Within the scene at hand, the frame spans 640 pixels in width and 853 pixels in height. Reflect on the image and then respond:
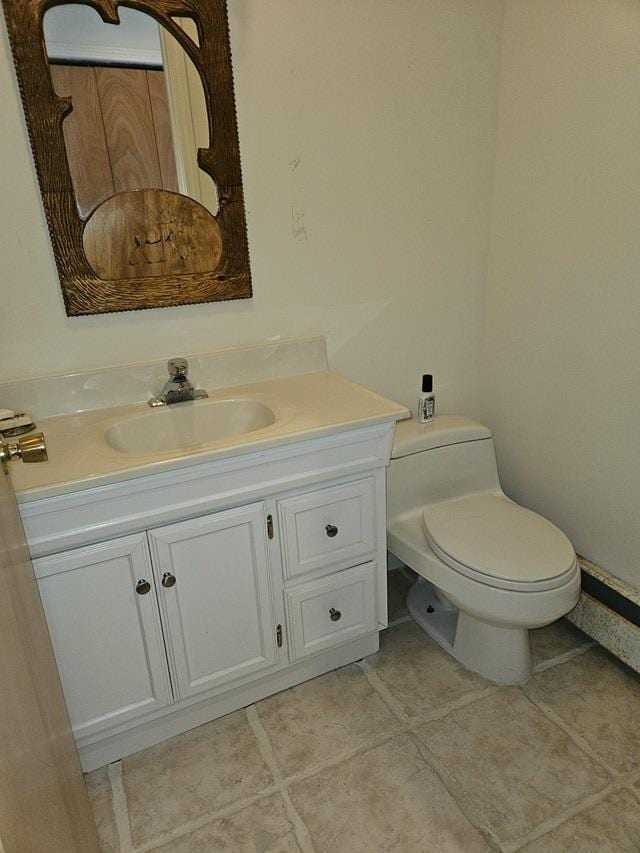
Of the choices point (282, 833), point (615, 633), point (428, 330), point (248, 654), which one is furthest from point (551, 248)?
point (282, 833)

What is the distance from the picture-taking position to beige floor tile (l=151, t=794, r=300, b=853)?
4.06 ft

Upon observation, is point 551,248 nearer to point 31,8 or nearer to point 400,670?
point 400,670

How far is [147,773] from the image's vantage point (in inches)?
55.9

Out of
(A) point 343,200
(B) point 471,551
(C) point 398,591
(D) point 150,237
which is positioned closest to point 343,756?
(B) point 471,551

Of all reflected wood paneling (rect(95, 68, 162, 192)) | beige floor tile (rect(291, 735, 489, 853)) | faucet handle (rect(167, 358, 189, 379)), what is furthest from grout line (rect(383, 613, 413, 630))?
reflected wood paneling (rect(95, 68, 162, 192))

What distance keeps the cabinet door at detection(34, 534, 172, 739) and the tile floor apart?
213 mm

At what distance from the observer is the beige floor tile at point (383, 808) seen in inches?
48.6

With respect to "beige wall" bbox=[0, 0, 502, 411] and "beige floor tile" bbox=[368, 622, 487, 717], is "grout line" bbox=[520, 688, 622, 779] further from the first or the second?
"beige wall" bbox=[0, 0, 502, 411]

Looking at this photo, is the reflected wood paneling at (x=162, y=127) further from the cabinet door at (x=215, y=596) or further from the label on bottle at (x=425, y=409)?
the label on bottle at (x=425, y=409)

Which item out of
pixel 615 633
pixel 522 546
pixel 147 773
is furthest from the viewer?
pixel 615 633

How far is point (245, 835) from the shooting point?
4.14 ft

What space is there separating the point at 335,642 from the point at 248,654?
0.89 ft

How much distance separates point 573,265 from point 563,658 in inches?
47.3

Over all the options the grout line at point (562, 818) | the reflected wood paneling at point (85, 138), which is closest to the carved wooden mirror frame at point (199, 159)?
the reflected wood paneling at point (85, 138)
